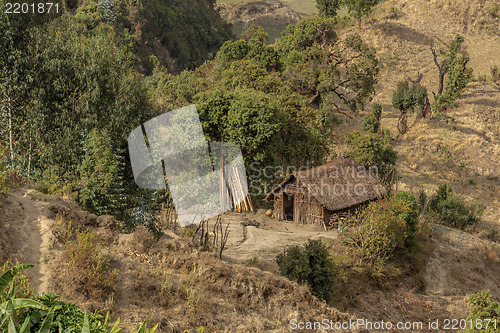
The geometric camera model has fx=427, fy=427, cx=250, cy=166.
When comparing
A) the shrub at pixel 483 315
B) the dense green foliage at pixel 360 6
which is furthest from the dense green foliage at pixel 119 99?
the shrub at pixel 483 315

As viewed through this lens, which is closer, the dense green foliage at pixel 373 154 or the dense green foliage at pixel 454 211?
the dense green foliage at pixel 454 211

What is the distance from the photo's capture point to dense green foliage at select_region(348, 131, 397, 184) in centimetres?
2873

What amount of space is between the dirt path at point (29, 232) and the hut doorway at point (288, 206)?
50.7 feet

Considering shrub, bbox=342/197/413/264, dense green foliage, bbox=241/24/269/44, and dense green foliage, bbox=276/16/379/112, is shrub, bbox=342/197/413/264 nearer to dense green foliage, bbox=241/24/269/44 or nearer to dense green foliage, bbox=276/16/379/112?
dense green foliage, bbox=276/16/379/112

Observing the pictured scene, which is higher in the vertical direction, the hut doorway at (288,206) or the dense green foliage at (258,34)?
the dense green foliage at (258,34)

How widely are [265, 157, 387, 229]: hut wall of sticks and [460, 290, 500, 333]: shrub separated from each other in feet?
29.2

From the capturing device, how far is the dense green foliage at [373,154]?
28734 millimetres

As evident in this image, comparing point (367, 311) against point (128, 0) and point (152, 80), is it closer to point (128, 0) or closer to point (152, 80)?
point (152, 80)

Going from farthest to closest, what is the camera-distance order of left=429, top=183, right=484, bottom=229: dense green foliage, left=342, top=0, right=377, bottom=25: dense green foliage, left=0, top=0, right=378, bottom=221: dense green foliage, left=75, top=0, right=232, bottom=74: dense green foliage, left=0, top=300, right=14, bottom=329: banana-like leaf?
left=75, top=0, right=232, bottom=74: dense green foliage < left=342, top=0, right=377, bottom=25: dense green foliage < left=429, top=183, right=484, bottom=229: dense green foliage < left=0, top=0, right=378, bottom=221: dense green foliage < left=0, top=300, right=14, bottom=329: banana-like leaf

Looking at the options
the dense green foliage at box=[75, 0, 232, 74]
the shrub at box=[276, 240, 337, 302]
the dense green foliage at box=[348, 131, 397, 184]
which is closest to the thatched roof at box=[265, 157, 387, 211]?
the dense green foliage at box=[348, 131, 397, 184]

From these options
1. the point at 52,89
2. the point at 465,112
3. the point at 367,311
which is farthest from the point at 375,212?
the point at 465,112

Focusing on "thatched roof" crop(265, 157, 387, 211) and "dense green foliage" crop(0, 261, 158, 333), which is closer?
"dense green foliage" crop(0, 261, 158, 333)

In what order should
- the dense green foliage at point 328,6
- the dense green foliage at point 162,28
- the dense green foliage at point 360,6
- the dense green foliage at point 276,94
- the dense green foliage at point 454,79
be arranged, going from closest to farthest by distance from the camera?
the dense green foliage at point 276,94
the dense green foliage at point 454,79
the dense green foliage at point 360,6
the dense green foliage at point 162,28
the dense green foliage at point 328,6

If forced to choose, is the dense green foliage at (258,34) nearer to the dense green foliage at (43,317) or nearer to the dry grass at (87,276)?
the dry grass at (87,276)
